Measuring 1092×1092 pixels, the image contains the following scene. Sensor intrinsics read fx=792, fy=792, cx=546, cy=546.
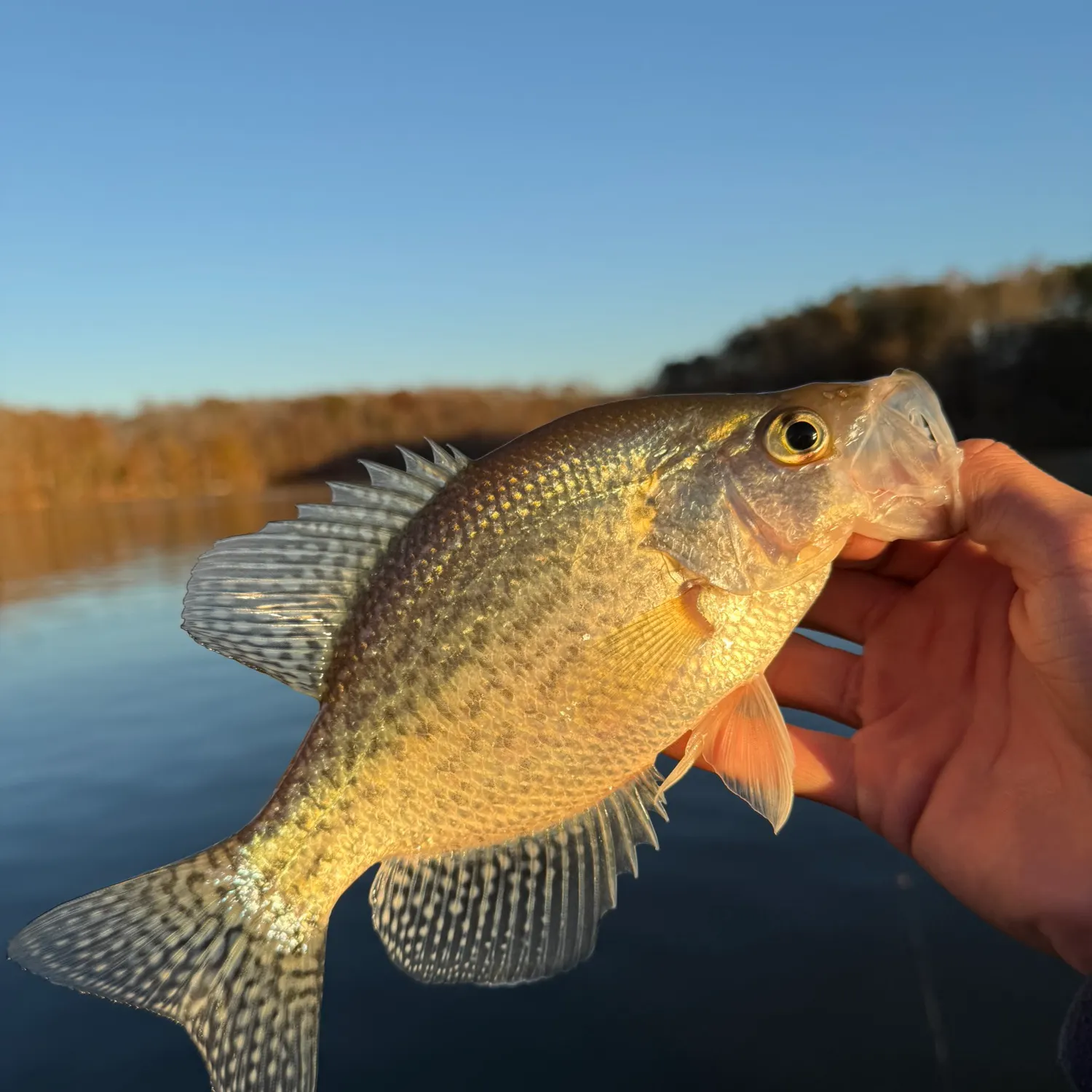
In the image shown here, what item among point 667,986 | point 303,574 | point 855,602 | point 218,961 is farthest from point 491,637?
point 667,986

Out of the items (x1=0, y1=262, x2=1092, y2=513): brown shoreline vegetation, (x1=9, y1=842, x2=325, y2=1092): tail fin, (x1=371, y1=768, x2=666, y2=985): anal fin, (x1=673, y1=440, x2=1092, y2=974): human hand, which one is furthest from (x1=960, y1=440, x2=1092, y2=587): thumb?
(x1=0, y1=262, x2=1092, y2=513): brown shoreline vegetation

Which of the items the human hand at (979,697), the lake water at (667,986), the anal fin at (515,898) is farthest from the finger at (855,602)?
the lake water at (667,986)

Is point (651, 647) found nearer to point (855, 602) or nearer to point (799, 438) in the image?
point (799, 438)

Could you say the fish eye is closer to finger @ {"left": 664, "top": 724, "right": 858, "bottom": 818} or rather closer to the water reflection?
finger @ {"left": 664, "top": 724, "right": 858, "bottom": 818}

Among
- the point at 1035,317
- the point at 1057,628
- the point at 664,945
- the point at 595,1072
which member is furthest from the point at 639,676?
the point at 1035,317

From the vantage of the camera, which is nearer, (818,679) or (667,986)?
(818,679)

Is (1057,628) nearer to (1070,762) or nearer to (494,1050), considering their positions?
(1070,762)
